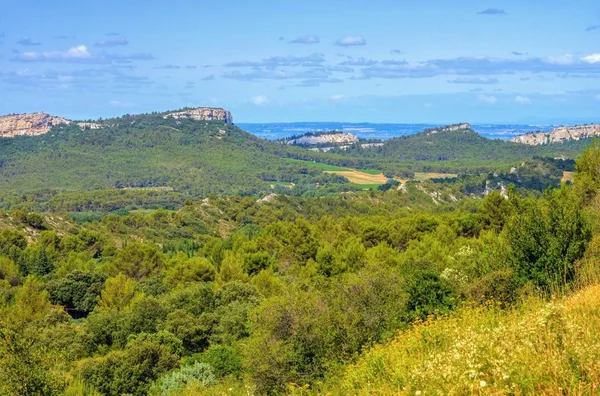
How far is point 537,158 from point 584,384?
147 metres

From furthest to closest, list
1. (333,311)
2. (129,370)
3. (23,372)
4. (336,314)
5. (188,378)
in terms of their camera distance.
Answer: (129,370) < (188,378) < (333,311) < (336,314) < (23,372)

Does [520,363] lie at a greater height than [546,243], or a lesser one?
greater

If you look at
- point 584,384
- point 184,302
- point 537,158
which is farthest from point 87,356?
point 537,158

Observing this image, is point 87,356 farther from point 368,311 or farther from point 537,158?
point 537,158

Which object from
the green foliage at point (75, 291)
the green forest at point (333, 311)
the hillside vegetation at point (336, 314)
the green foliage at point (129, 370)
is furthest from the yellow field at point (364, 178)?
the green foliage at point (129, 370)

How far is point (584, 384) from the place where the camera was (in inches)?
213

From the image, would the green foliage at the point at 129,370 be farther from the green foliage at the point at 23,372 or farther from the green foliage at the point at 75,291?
the green foliage at the point at 75,291

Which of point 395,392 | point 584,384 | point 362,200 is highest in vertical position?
point 584,384

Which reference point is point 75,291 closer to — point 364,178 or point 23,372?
point 23,372

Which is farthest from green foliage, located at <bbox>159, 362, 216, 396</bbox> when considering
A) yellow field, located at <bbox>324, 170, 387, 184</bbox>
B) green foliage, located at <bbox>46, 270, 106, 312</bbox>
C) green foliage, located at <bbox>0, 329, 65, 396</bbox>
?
yellow field, located at <bbox>324, 170, 387, 184</bbox>

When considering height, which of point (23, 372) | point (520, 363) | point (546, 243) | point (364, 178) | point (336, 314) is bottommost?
point (364, 178)

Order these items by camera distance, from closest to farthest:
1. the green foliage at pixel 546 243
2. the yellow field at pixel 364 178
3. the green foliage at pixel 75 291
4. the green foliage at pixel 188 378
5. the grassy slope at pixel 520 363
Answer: the grassy slope at pixel 520 363 → the green foliage at pixel 546 243 → the green foliage at pixel 188 378 → the green foliage at pixel 75 291 → the yellow field at pixel 364 178

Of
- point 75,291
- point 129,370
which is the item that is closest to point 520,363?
point 129,370

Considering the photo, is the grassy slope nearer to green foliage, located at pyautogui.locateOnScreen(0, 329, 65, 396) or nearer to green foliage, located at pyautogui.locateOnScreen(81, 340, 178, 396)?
green foliage, located at pyautogui.locateOnScreen(0, 329, 65, 396)
